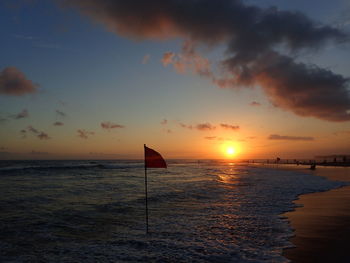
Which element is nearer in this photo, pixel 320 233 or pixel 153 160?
pixel 153 160

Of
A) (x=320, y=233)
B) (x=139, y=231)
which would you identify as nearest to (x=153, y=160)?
(x=139, y=231)

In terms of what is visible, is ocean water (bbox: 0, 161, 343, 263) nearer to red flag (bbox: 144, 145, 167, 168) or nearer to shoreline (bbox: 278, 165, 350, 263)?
shoreline (bbox: 278, 165, 350, 263)

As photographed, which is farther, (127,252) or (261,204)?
(261,204)

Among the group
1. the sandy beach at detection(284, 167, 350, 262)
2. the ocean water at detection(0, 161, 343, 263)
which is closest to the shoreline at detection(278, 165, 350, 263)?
the sandy beach at detection(284, 167, 350, 262)

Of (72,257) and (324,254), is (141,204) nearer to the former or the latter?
(72,257)

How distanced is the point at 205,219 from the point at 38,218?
26.6ft

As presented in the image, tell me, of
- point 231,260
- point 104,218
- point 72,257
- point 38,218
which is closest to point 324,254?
point 231,260

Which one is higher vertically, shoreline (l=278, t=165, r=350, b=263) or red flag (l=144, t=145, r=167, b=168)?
red flag (l=144, t=145, r=167, b=168)

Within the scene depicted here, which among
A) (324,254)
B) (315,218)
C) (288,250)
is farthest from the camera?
(315,218)

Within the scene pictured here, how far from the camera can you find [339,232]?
33.6ft

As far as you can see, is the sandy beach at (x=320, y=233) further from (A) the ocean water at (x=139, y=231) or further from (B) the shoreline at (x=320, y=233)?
(A) the ocean water at (x=139, y=231)

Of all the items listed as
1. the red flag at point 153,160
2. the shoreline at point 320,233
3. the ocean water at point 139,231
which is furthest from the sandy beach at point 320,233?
the red flag at point 153,160

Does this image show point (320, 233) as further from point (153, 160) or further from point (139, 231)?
point (139, 231)

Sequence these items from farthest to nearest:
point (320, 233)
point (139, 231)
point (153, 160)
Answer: point (139, 231)
point (320, 233)
point (153, 160)
